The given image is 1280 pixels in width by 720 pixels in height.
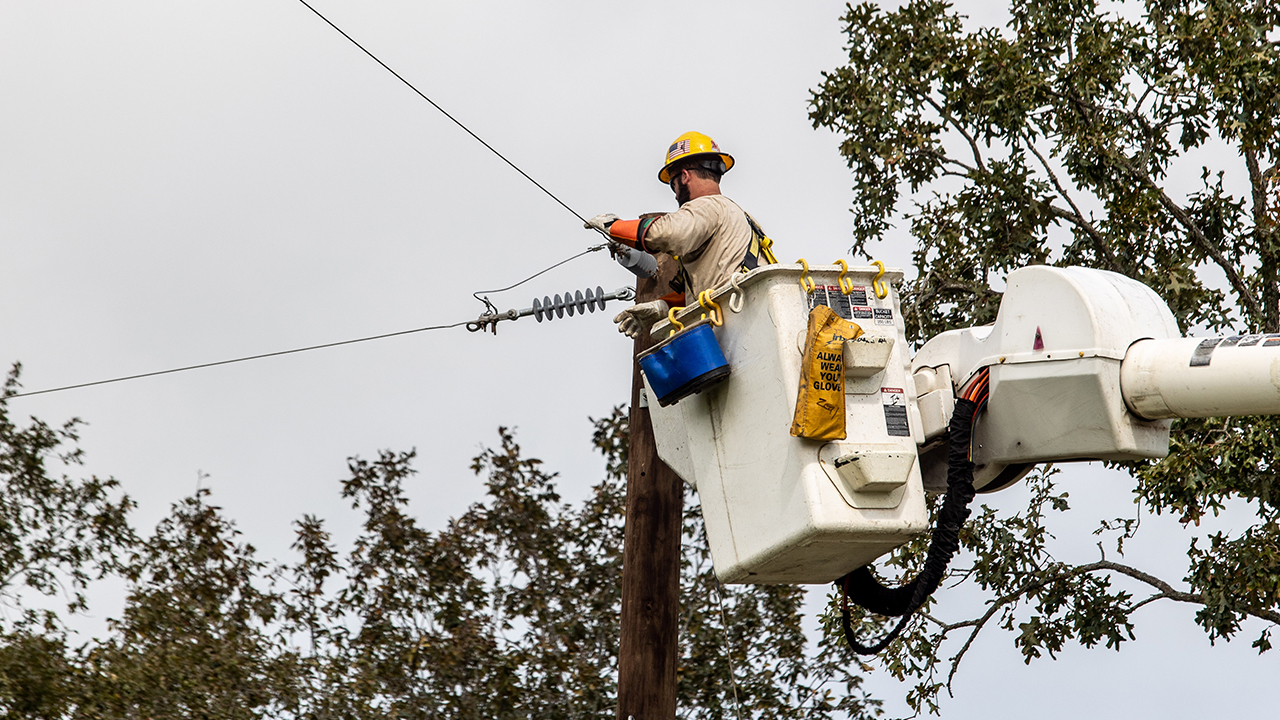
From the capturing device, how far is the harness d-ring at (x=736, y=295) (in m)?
7.00

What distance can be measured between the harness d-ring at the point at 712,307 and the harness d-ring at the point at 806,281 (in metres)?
0.41

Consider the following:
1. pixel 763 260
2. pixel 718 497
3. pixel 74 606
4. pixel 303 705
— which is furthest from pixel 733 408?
pixel 74 606

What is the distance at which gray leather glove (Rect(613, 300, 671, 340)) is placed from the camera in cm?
755

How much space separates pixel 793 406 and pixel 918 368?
1.03 metres

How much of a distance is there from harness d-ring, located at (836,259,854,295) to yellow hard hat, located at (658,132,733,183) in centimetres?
110

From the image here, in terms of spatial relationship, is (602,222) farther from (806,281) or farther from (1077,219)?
(1077,219)

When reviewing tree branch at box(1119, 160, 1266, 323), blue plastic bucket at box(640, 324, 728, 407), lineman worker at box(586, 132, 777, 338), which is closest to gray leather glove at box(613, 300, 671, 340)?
lineman worker at box(586, 132, 777, 338)

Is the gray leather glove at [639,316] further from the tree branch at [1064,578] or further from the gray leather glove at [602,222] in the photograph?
the tree branch at [1064,578]

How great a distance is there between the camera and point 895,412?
22.5 feet

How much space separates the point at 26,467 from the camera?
13.7m

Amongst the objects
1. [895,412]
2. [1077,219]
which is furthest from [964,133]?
[895,412]

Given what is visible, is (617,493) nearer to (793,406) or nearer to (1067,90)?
(1067,90)

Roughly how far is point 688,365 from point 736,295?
0.35 metres

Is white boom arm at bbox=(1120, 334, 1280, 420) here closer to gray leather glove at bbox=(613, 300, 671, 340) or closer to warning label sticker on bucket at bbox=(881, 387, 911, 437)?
warning label sticker on bucket at bbox=(881, 387, 911, 437)
